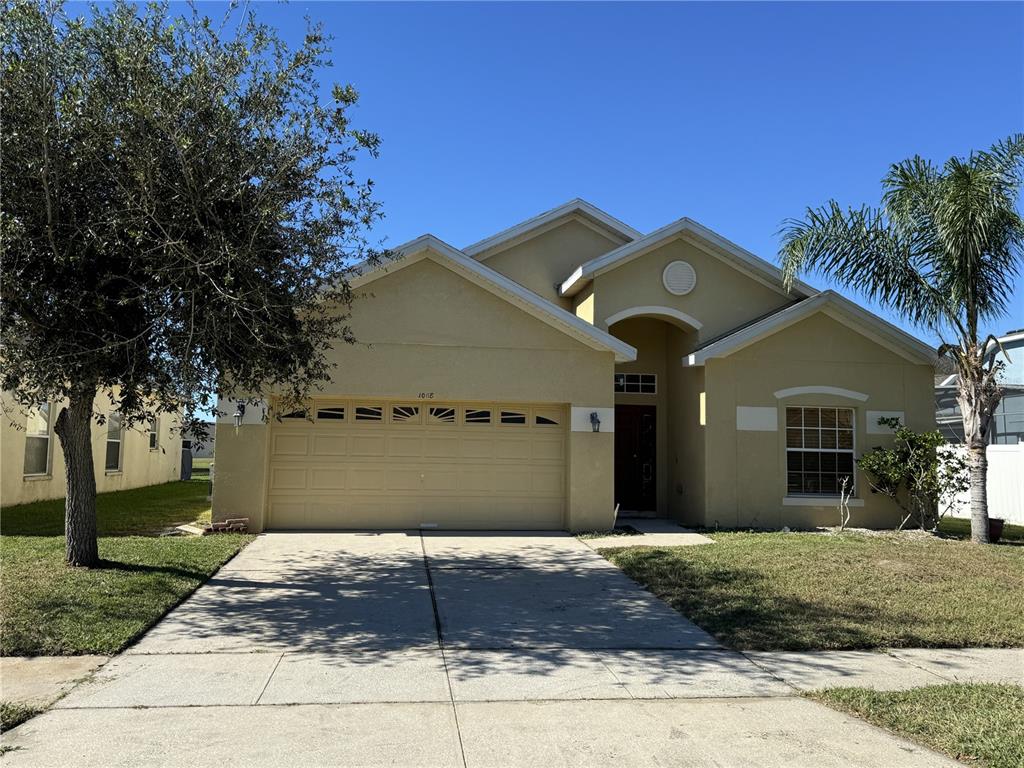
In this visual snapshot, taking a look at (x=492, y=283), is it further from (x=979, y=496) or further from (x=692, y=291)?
(x=979, y=496)

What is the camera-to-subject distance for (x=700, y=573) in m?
9.74

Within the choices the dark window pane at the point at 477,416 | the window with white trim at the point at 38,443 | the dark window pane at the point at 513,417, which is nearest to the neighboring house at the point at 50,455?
the window with white trim at the point at 38,443

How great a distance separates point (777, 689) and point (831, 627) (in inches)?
77.0

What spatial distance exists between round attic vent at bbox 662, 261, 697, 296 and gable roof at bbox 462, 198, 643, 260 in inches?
61.7

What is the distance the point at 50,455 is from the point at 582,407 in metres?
12.2

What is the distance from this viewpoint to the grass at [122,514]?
12.6 metres

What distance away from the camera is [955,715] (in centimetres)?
520

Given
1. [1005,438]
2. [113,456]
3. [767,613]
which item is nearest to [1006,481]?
[1005,438]

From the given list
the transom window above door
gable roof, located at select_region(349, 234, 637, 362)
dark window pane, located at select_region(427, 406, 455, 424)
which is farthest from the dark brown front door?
dark window pane, located at select_region(427, 406, 455, 424)

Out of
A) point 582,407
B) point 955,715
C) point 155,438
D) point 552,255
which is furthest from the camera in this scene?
point 155,438

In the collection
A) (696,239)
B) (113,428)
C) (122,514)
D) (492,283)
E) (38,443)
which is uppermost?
(696,239)

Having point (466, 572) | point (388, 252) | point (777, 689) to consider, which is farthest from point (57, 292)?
point (777, 689)

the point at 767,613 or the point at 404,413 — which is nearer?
the point at 767,613

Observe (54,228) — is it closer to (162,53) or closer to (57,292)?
(57,292)
